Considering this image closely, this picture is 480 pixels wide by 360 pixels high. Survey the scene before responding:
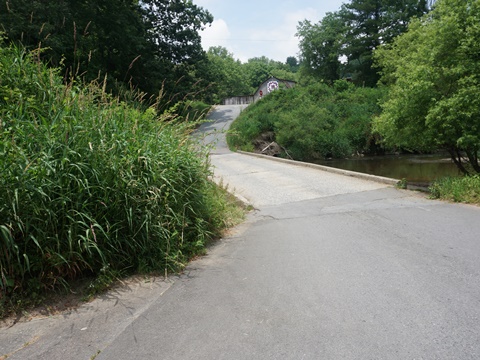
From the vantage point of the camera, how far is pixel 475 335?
2.53 m

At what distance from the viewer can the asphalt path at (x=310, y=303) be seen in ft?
8.23

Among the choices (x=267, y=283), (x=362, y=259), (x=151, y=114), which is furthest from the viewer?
(x=151, y=114)

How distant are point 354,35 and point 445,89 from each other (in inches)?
1416

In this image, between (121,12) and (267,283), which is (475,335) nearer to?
(267,283)

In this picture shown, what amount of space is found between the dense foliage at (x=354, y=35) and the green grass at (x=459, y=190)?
1295 inches

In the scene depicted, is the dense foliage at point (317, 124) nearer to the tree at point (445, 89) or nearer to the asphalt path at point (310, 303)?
the tree at point (445, 89)

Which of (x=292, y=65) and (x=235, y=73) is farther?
(x=292, y=65)

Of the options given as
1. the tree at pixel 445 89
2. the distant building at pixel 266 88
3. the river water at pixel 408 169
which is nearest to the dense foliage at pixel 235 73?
the distant building at pixel 266 88

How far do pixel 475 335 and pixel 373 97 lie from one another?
30705 mm

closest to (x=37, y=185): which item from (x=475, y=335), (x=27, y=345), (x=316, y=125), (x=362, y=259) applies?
(x=27, y=345)

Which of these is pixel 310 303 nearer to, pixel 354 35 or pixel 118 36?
pixel 118 36

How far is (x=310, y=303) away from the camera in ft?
10.3

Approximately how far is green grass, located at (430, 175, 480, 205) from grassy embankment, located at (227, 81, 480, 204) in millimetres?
13901

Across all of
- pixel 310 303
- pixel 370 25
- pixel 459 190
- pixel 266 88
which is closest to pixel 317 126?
pixel 459 190
